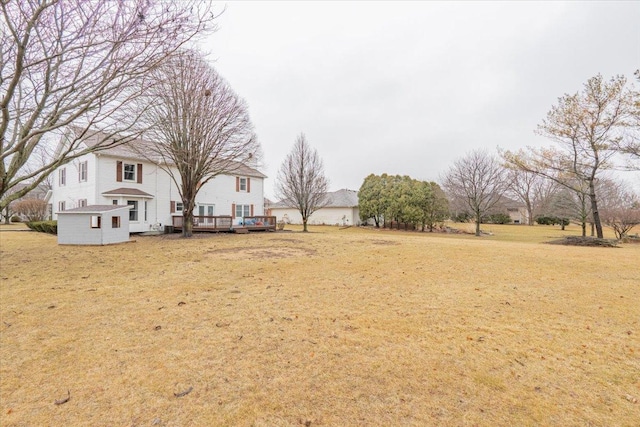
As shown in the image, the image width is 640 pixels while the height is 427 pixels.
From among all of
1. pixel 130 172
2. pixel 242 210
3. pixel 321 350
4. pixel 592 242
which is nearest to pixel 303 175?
pixel 242 210

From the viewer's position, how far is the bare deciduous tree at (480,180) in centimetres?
2716

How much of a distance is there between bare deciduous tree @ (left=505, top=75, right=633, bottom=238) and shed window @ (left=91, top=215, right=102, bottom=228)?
27.3m

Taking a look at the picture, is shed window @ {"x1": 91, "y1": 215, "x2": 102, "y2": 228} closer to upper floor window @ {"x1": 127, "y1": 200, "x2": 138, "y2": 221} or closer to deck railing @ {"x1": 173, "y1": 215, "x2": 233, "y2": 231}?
upper floor window @ {"x1": 127, "y1": 200, "x2": 138, "y2": 221}

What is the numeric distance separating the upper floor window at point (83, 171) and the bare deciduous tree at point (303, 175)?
596 inches

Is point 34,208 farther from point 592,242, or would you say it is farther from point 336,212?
point 592,242

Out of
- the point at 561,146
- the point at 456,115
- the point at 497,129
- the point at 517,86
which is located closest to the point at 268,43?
the point at 517,86

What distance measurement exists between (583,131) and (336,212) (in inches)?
Answer: 1083

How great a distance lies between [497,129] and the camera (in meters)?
26.5

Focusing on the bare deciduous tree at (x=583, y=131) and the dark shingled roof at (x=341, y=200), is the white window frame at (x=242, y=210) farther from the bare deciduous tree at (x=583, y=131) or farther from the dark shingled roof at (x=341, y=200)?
the bare deciduous tree at (x=583, y=131)

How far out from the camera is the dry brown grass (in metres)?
2.56

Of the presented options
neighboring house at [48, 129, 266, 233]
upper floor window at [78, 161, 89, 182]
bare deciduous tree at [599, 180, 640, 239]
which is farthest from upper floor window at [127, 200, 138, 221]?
bare deciduous tree at [599, 180, 640, 239]

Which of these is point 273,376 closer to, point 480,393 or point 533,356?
point 480,393

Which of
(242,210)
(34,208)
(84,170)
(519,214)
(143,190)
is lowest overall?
(519,214)

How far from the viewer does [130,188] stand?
20781mm
